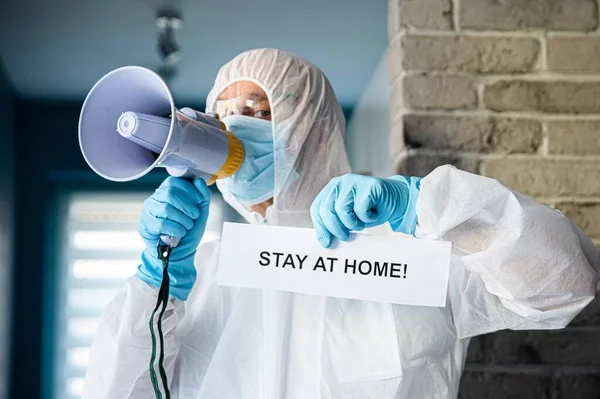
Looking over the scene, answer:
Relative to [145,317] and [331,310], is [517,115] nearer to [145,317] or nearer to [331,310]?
[331,310]

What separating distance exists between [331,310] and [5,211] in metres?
2.97

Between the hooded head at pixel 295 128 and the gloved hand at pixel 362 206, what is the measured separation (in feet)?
0.81

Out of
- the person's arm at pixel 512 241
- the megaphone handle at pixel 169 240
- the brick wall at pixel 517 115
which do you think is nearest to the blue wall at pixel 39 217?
the brick wall at pixel 517 115

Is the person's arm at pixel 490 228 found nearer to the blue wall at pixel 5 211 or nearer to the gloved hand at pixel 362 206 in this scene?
the gloved hand at pixel 362 206

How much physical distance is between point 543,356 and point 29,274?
3291mm

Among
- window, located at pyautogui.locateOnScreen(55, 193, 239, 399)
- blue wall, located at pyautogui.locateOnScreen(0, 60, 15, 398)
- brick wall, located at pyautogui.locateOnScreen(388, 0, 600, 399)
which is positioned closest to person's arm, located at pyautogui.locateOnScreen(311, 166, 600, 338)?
brick wall, located at pyautogui.locateOnScreen(388, 0, 600, 399)

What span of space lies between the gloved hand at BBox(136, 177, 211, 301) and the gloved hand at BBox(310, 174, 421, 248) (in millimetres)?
198

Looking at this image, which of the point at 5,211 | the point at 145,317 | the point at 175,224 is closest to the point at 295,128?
the point at 175,224

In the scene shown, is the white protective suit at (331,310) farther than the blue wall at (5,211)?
No

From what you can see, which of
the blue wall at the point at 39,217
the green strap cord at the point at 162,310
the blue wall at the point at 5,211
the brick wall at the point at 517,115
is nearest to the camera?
the green strap cord at the point at 162,310

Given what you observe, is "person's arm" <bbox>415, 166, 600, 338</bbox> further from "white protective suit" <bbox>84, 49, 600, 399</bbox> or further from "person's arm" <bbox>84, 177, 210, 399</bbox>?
"person's arm" <bbox>84, 177, 210, 399</bbox>

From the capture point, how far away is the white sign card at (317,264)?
900 millimetres

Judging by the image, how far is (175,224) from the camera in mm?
990

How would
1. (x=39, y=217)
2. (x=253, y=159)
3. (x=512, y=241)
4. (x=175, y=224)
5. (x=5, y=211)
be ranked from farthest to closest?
1. (x=39, y=217)
2. (x=5, y=211)
3. (x=253, y=159)
4. (x=175, y=224)
5. (x=512, y=241)
